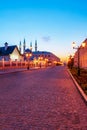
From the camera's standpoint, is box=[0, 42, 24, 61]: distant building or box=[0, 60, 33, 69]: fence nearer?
box=[0, 60, 33, 69]: fence

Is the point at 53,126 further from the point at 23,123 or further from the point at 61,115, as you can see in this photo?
the point at 61,115

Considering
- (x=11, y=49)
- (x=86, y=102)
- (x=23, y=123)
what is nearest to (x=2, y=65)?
(x=11, y=49)

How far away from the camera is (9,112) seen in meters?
7.98

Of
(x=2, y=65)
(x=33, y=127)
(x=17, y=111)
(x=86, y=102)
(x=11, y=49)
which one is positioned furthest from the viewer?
(x=11, y=49)

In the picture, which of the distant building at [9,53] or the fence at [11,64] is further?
the distant building at [9,53]

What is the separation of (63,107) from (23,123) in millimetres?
2825

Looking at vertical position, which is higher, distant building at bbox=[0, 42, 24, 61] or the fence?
distant building at bbox=[0, 42, 24, 61]

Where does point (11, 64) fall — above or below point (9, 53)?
below

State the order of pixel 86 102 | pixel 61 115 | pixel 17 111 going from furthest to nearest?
pixel 86 102 < pixel 17 111 < pixel 61 115

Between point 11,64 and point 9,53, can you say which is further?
point 9,53

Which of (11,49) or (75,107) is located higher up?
(11,49)

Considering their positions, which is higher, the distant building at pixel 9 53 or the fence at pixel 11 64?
the distant building at pixel 9 53

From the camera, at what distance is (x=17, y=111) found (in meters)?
8.17

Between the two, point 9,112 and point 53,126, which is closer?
point 53,126
